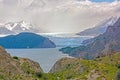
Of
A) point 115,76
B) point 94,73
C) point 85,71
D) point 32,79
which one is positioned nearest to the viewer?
point 32,79

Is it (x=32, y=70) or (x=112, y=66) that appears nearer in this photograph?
(x=32, y=70)

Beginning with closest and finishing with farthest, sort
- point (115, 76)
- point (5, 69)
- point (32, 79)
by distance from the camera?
1. point (5, 69)
2. point (32, 79)
3. point (115, 76)

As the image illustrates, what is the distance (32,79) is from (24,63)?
21.1m

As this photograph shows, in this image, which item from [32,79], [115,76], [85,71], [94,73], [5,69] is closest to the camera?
[5,69]

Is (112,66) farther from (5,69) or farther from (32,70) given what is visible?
(5,69)

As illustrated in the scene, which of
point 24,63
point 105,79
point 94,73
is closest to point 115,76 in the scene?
point 105,79

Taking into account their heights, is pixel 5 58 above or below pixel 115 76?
above

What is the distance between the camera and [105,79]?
157 meters

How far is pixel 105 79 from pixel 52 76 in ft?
89.9

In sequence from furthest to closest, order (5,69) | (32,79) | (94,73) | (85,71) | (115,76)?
(85,71), (94,73), (115,76), (32,79), (5,69)

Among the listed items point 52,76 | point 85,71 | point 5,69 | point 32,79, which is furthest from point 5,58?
point 85,71

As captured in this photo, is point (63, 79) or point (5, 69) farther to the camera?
point (63, 79)

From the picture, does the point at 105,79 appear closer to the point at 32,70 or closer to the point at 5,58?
the point at 32,70

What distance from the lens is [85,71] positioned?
180500 mm
